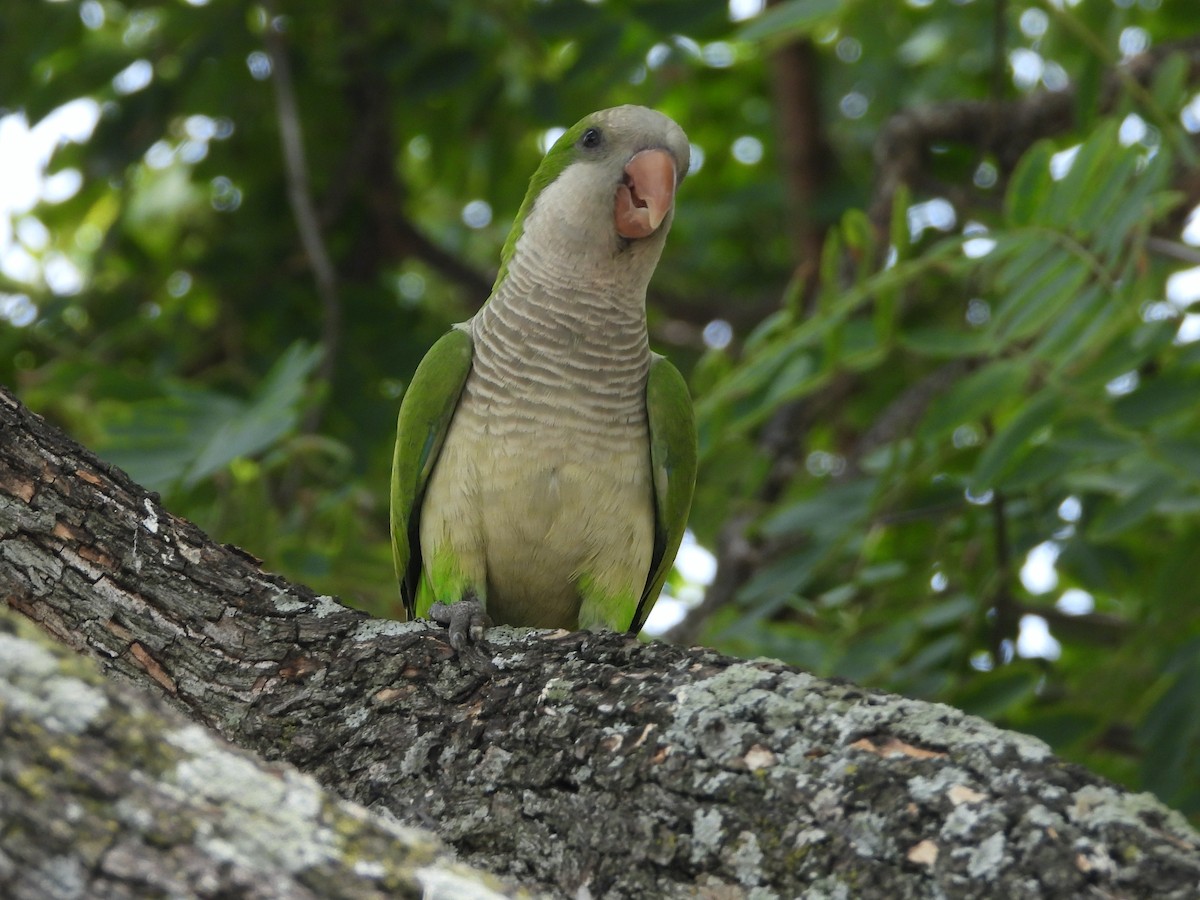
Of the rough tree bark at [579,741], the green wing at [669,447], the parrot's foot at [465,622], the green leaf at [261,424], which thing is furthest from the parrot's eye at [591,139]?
the rough tree bark at [579,741]

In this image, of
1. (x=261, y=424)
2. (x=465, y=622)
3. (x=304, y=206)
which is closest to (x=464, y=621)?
(x=465, y=622)

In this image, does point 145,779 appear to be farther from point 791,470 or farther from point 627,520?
point 791,470

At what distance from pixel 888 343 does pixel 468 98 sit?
116 inches

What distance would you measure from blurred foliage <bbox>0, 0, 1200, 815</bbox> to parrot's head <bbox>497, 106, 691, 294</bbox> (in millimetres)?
521

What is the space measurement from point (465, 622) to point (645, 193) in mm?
1338

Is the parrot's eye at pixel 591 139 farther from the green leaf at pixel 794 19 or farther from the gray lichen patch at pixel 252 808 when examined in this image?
the gray lichen patch at pixel 252 808

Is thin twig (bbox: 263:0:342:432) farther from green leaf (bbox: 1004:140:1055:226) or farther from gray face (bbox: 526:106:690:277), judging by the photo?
green leaf (bbox: 1004:140:1055:226)

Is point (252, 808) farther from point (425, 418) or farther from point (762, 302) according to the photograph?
point (762, 302)

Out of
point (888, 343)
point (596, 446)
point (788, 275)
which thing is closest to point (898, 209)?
point (888, 343)

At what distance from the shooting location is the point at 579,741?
198 cm

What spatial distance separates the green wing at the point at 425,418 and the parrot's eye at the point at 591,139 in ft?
2.10

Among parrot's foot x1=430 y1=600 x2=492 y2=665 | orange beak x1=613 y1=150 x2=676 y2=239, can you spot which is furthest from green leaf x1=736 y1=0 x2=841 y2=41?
parrot's foot x1=430 y1=600 x2=492 y2=665

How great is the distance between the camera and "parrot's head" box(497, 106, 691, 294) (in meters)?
3.41

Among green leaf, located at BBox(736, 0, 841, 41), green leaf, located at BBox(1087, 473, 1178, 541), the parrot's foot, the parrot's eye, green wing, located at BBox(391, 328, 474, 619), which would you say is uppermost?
green leaf, located at BBox(736, 0, 841, 41)
